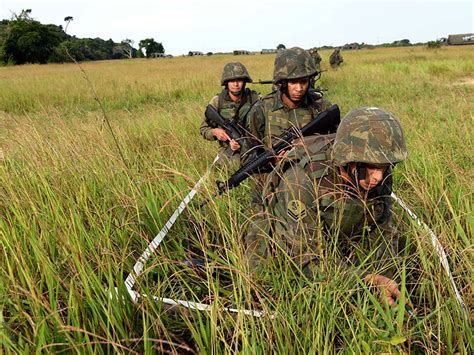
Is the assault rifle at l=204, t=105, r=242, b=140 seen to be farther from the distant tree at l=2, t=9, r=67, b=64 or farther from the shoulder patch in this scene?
the distant tree at l=2, t=9, r=67, b=64

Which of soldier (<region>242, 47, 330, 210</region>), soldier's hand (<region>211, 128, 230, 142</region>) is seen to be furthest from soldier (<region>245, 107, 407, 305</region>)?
soldier's hand (<region>211, 128, 230, 142</region>)

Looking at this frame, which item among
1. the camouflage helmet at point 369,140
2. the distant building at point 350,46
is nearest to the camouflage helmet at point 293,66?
the camouflage helmet at point 369,140

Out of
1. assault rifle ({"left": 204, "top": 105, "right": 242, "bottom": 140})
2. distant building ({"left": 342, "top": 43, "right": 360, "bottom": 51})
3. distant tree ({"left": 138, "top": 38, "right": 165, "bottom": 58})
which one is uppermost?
distant tree ({"left": 138, "top": 38, "right": 165, "bottom": 58})

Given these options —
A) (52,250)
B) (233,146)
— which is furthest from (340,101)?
(52,250)

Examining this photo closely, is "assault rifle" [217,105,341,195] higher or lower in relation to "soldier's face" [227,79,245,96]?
lower

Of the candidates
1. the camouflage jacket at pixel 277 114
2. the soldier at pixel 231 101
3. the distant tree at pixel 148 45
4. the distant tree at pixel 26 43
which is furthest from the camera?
the distant tree at pixel 148 45

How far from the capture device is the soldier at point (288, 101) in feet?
9.61

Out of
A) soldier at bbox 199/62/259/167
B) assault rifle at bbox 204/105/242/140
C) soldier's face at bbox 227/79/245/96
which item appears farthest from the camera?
soldier's face at bbox 227/79/245/96

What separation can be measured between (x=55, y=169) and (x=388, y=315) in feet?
7.40

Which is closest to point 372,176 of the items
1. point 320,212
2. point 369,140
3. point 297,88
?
point 369,140

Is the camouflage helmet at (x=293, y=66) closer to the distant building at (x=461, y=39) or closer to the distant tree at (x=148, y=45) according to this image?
the distant building at (x=461, y=39)

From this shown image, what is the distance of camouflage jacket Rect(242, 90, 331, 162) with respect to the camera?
307 centimetres

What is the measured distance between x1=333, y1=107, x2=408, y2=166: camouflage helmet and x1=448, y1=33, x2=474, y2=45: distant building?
166 ft

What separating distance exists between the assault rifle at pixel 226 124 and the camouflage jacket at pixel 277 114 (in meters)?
0.33
